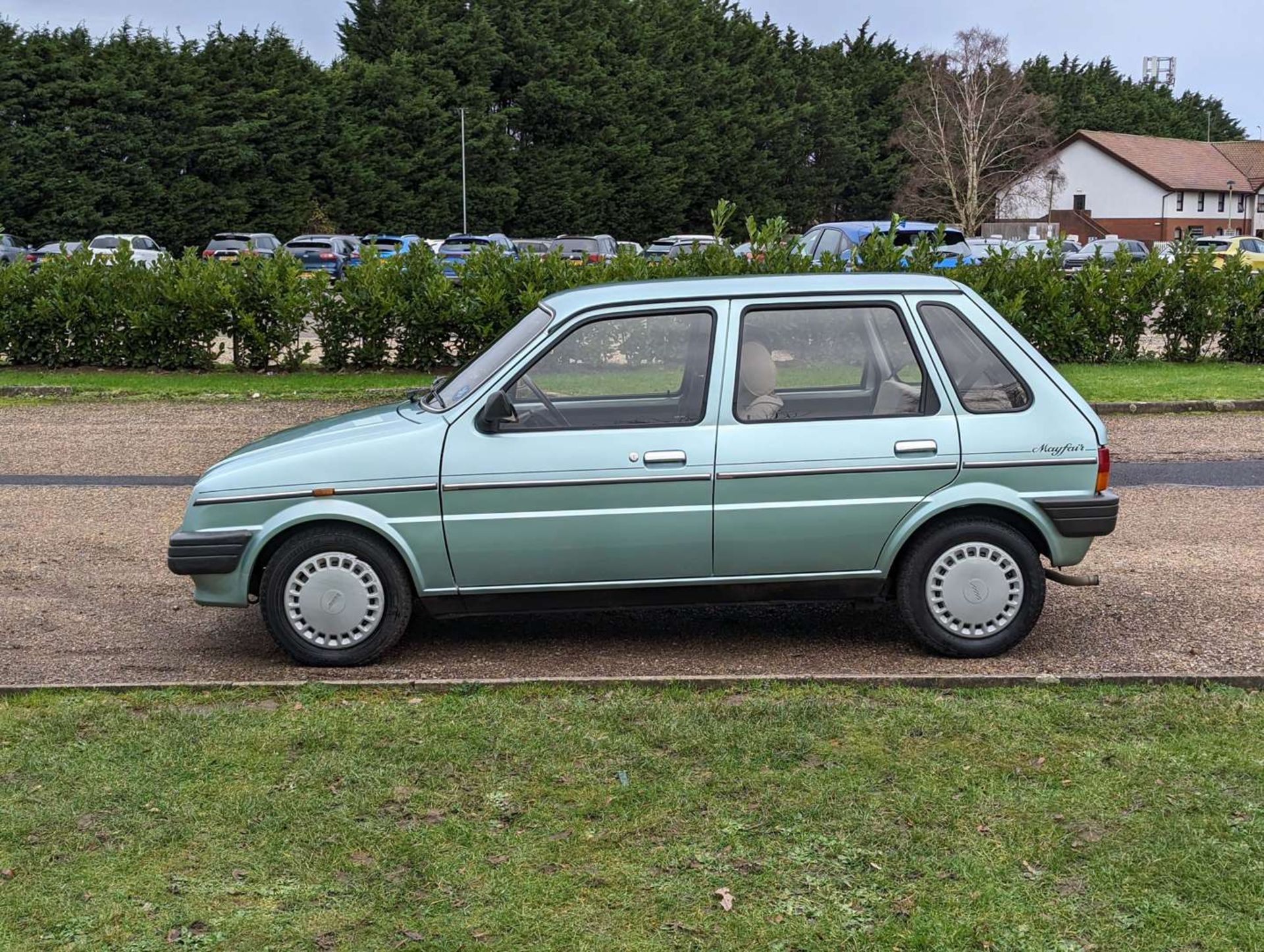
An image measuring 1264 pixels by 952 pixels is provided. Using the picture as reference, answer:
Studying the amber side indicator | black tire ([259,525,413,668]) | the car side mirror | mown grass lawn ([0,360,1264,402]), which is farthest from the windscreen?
mown grass lawn ([0,360,1264,402])

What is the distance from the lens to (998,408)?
654cm

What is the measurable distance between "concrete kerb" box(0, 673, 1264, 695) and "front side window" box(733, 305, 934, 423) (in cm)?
119

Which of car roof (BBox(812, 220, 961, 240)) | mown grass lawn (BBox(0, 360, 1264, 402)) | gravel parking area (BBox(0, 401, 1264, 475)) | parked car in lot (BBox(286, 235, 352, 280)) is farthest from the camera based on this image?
parked car in lot (BBox(286, 235, 352, 280))

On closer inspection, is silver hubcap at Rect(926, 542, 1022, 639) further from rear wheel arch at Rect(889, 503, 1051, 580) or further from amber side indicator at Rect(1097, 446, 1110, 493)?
amber side indicator at Rect(1097, 446, 1110, 493)

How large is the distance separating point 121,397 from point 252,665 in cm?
1134

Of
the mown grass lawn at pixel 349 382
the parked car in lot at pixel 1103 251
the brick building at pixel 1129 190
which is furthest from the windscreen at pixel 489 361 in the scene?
the brick building at pixel 1129 190

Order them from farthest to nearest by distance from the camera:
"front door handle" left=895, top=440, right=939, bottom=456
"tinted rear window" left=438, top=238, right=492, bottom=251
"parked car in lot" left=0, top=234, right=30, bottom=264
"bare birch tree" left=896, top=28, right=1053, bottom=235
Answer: "bare birch tree" left=896, top=28, right=1053, bottom=235 < "tinted rear window" left=438, top=238, right=492, bottom=251 < "parked car in lot" left=0, top=234, right=30, bottom=264 < "front door handle" left=895, top=440, right=939, bottom=456

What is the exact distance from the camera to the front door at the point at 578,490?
20.7 ft

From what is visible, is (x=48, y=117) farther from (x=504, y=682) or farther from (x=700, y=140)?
(x=504, y=682)

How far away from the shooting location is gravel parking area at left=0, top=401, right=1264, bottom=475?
1270cm

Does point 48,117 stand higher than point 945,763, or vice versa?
point 48,117

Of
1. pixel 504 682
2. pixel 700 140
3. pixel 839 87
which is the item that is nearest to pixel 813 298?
pixel 504 682

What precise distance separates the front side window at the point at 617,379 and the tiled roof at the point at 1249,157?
338ft

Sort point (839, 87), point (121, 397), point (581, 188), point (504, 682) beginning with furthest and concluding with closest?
point (839, 87), point (581, 188), point (121, 397), point (504, 682)
